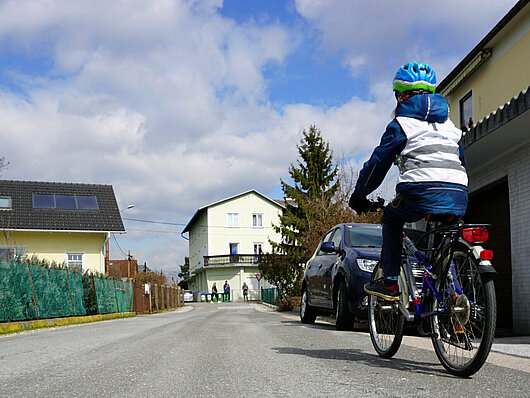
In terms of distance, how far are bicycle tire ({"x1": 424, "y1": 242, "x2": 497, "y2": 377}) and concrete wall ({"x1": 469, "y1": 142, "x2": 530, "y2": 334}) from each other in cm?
513

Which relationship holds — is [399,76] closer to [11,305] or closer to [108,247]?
[11,305]

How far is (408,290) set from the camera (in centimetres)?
457

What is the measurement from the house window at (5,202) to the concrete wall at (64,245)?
2.03m

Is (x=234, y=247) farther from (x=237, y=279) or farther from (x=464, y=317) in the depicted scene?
(x=464, y=317)

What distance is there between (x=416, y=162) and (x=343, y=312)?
5291mm

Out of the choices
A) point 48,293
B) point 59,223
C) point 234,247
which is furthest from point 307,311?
point 234,247

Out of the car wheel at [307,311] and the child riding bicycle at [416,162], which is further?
the car wheel at [307,311]

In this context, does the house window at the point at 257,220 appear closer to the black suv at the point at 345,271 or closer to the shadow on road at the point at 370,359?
the black suv at the point at 345,271

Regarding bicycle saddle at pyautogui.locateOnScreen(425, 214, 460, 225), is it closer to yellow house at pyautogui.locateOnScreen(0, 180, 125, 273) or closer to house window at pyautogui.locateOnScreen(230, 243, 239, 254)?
yellow house at pyautogui.locateOnScreen(0, 180, 125, 273)

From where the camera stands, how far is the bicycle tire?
372 cm

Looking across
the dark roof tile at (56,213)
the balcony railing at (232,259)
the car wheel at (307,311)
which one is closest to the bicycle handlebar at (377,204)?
the car wheel at (307,311)

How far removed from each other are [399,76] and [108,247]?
98.3 ft

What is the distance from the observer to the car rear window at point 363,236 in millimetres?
9406

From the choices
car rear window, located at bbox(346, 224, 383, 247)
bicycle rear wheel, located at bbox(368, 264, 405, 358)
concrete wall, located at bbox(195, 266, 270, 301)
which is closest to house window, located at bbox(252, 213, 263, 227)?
concrete wall, located at bbox(195, 266, 270, 301)
